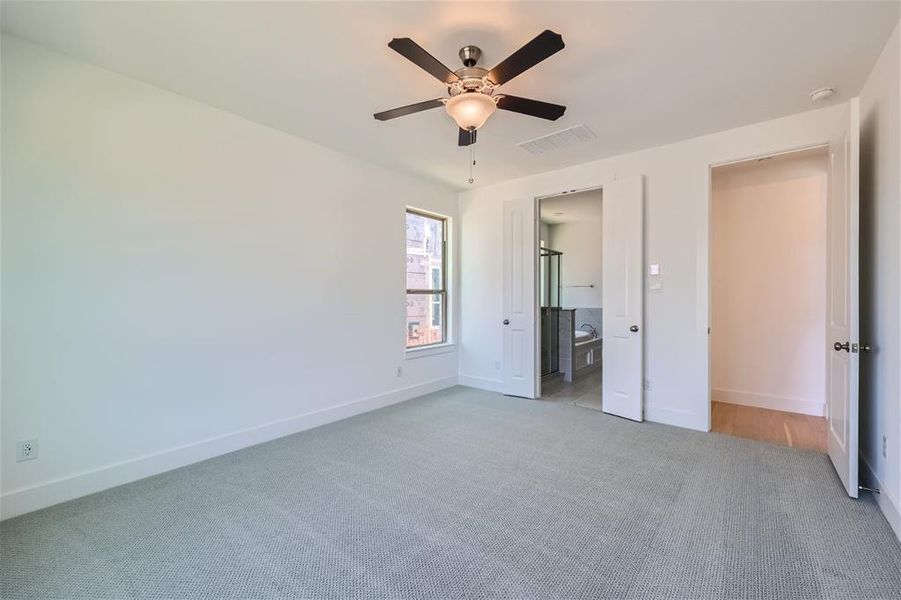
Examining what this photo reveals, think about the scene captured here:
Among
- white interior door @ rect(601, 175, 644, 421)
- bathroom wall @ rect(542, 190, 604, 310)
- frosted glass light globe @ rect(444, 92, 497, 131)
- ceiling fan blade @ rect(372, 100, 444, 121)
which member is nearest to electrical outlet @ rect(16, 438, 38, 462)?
ceiling fan blade @ rect(372, 100, 444, 121)

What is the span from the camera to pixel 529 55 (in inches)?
71.5

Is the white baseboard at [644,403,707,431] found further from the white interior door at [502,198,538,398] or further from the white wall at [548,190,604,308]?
the white wall at [548,190,604,308]

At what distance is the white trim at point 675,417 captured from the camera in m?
3.51

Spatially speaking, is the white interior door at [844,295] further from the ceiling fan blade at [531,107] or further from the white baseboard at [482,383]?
the white baseboard at [482,383]

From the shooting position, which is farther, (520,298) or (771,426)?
(520,298)

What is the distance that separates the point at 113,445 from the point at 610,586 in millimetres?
3016

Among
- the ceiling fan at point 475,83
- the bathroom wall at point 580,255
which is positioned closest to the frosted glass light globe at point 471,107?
the ceiling fan at point 475,83

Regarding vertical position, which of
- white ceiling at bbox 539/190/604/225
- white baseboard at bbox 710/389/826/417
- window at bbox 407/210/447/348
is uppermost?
white ceiling at bbox 539/190/604/225

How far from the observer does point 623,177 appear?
396cm

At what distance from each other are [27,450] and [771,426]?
5.62m

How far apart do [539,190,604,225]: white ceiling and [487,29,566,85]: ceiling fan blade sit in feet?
11.5

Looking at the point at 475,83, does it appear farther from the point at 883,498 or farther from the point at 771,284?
the point at 771,284

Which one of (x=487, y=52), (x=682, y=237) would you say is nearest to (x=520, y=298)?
(x=682, y=237)

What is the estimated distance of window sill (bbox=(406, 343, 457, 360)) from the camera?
4.68 metres
